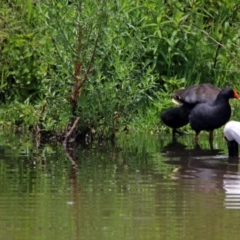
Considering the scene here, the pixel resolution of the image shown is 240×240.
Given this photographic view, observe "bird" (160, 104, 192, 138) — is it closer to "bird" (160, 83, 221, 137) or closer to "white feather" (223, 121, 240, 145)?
"bird" (160, 83, 221, 137)

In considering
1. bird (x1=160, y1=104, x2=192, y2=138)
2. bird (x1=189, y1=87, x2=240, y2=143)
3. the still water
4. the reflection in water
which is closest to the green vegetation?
bird (x1=160, y1=104, x2=192, y2=138)

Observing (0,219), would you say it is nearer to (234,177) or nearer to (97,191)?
(97,191)

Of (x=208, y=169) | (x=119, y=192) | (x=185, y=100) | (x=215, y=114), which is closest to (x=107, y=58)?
(x=185, y=100)

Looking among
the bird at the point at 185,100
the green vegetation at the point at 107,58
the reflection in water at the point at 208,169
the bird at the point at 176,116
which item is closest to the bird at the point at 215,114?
the bird at the point at 185,100

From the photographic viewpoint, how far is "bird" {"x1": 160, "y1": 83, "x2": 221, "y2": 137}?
46.8 ft

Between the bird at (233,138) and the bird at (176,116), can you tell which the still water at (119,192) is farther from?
the bird at (176,116)

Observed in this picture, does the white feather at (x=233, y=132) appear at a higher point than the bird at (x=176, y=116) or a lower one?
lower

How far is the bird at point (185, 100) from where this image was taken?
14.2m

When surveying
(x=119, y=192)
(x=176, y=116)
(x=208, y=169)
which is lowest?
(x=119, y=192)

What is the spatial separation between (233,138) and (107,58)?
195 centimetres

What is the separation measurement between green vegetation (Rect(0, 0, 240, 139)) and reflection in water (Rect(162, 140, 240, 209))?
1.00 meters

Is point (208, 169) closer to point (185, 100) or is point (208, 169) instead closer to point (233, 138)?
point (233, 138)

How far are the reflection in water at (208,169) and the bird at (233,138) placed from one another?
13 centimetres

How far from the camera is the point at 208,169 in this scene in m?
11.1
